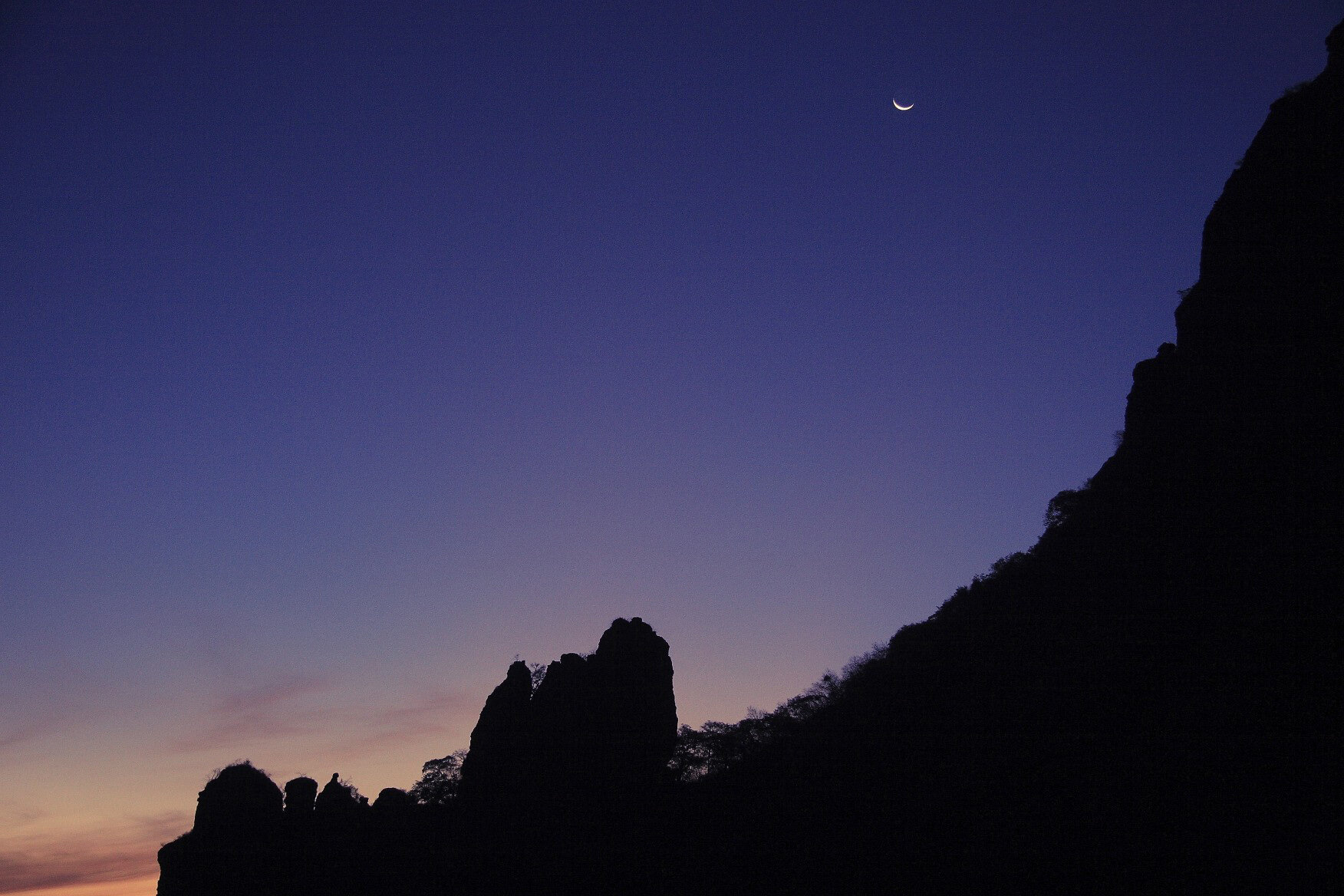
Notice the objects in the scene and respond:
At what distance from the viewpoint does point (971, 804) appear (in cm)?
5062

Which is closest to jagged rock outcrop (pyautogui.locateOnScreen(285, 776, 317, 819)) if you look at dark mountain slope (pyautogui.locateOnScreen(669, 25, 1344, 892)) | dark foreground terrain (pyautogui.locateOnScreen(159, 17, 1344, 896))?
dark foreground terrain (pyautogui.locateOnScreen(159, 17, 1344, 896))

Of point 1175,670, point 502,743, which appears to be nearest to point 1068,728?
point 1175,670

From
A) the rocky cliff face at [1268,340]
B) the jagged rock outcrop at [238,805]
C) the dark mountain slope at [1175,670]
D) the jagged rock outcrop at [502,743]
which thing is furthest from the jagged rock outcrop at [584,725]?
the rocky cliff face at [1268,340]

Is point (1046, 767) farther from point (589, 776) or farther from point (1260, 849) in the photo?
point (589, 776)

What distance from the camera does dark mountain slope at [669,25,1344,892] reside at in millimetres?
38219

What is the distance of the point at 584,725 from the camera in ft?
279

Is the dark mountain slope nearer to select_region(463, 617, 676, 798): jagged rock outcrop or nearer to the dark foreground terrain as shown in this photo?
the dark foreground terrain

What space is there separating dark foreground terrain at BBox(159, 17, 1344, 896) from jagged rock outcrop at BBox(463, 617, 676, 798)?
11.4 inches

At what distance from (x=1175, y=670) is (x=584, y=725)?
60988 millimetres

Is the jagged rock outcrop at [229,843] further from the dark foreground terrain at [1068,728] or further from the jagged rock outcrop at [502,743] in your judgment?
the jagged rock outcrop at [502,743]

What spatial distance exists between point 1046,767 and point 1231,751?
11335mm

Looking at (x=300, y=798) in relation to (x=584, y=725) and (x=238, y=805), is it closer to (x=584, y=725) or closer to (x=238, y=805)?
(x=238, y=805)

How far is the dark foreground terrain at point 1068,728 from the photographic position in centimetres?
3969

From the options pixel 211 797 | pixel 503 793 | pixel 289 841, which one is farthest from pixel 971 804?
pixel 211 797
